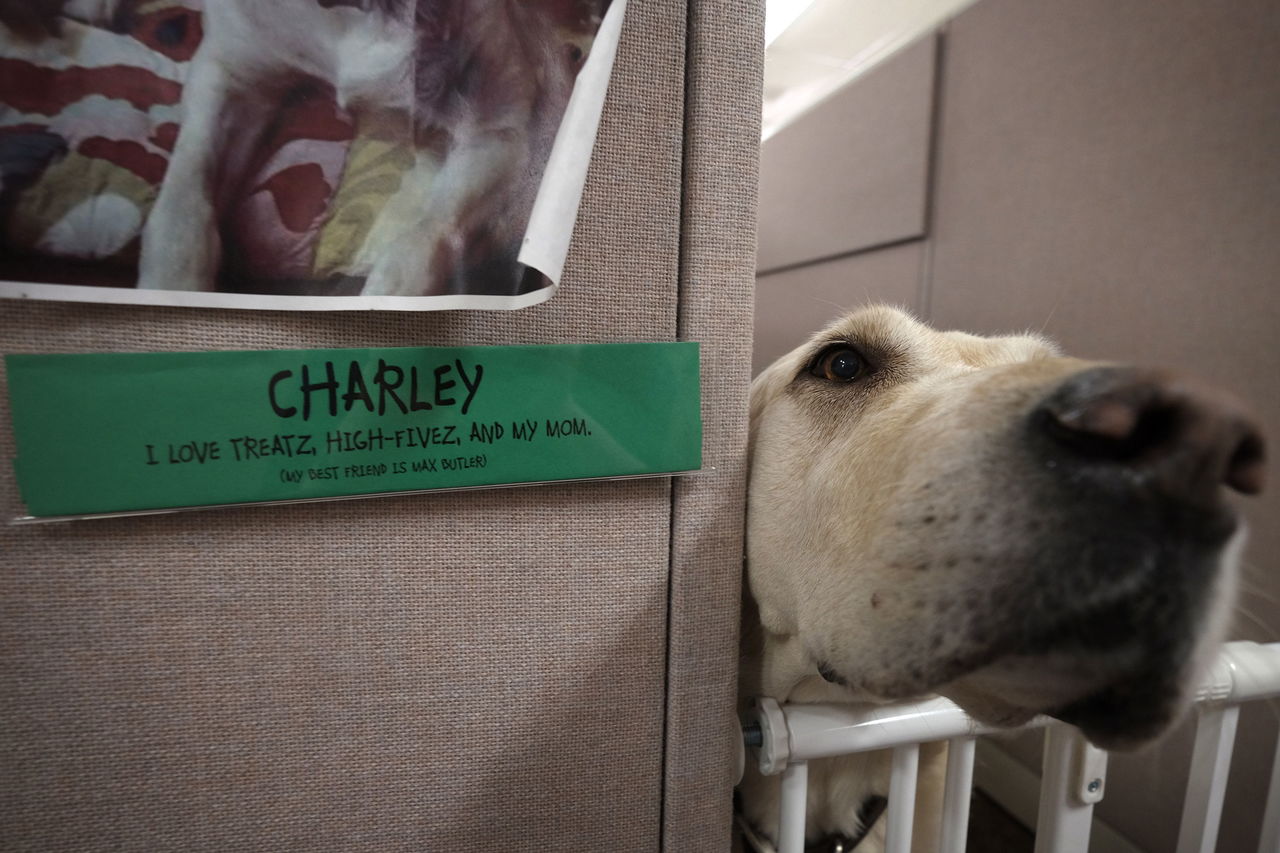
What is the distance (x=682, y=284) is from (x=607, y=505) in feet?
0.87

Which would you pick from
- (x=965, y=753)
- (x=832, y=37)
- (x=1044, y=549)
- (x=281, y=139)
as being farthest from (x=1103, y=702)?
(x=832, y=37)

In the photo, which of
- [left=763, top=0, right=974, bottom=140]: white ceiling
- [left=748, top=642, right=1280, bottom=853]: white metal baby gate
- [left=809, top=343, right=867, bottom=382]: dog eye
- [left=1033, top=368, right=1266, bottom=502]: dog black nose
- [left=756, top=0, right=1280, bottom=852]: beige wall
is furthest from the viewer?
[left=763, top=0, right=974, bottom=140]: white ceiling

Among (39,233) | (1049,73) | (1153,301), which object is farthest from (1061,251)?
(39,233)

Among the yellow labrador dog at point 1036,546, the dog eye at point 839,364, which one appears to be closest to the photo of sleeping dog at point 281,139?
the yellow labrador dog at point 1036,546

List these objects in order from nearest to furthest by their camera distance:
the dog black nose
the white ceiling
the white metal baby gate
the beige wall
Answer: the dog black nose, the white metal baby gate, the beige wall, the white ceiling

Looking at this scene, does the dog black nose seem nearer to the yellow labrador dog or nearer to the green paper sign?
the yellow labrador dog

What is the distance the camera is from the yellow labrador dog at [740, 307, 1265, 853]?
41 cm

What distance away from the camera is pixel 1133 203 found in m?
1.56

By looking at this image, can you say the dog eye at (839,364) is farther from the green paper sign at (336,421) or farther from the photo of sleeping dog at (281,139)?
the photo of sleeping dog at (281,139)

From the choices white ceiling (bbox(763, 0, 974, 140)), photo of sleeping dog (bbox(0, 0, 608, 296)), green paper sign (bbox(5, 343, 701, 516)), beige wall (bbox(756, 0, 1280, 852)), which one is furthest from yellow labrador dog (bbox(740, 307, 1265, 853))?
white ceiling (bbox(763, 0, 974, 140))

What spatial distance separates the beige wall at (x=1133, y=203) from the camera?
1.29m

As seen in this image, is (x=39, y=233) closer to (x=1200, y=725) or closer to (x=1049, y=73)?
(x=1200, y=725)

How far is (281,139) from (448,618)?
0.47 meters

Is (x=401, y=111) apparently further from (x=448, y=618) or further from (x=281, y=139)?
(x=448, y=618)
